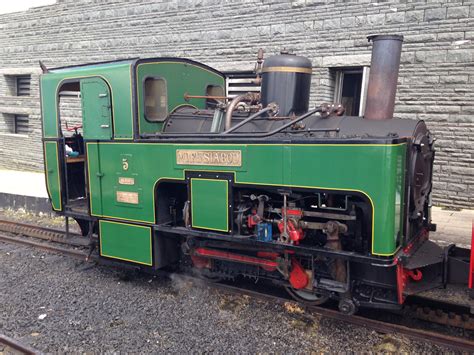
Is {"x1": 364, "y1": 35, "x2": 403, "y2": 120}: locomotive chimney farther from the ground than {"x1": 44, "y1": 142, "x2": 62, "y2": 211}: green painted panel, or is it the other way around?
{"x1": 364, "y1": 35, "x2": 403, "y2": 120}: locomotive chimney

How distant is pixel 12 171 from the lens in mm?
15156

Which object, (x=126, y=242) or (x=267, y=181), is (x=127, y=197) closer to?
(x=126, y=242)

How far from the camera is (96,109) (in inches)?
212

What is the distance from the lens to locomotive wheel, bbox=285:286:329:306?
4582 millimetres

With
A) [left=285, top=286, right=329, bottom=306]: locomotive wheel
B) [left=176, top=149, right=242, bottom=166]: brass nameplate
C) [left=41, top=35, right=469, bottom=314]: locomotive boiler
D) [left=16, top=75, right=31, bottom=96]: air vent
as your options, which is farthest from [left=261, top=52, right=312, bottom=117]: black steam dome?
[left=16, top=75, right=31, bottom=96]: air vent

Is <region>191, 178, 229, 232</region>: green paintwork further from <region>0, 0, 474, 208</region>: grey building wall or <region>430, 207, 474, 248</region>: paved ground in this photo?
<region>0, 0, 474, 208</region>: grey building wall

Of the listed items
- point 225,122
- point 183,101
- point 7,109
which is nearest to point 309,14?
point 183,101

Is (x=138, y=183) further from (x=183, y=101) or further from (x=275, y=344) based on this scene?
(x=275, y=344)

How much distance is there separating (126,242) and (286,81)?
9.27 ft

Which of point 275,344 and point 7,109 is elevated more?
point 7,109

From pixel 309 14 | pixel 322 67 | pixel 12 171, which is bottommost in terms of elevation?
pixel 12 171

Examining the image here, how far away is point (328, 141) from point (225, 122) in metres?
1.41

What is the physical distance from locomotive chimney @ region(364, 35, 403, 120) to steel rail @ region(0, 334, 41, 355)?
409cm

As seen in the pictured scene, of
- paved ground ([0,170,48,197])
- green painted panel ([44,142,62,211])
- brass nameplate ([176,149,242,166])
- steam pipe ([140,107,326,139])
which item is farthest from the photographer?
paved ground ([0,170,48,197])
